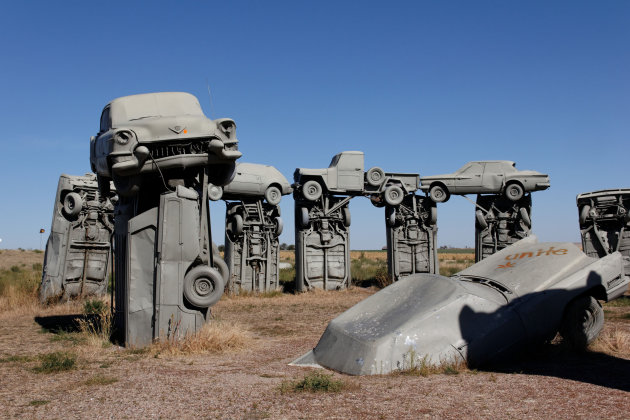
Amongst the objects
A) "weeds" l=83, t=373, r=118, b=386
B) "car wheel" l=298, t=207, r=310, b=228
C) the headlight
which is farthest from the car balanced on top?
"weeds" l=83, t=373, r=118, b=386

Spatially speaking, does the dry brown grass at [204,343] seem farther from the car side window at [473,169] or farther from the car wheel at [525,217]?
the car wheel at [525,217]

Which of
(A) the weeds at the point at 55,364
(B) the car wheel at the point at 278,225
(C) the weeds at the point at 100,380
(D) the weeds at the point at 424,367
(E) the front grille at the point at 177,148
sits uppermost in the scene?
(E) the front grille at the point at 177,148

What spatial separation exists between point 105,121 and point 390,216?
501 inches

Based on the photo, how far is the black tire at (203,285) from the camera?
9.55 meters

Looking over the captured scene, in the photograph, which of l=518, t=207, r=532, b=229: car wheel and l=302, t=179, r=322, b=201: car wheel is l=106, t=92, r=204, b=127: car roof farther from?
l=518, t=207, r=532, b=229: car wheel

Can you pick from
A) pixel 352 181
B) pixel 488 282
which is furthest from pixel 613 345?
pixel 352 181

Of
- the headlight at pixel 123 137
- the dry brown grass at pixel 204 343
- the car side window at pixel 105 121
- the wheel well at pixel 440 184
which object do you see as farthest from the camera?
the wheel well at pixel 440 184

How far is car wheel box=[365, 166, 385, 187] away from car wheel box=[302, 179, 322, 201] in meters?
1.92

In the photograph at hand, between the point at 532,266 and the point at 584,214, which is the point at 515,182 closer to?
the point at 584,214

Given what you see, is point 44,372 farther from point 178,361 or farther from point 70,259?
point 70,259

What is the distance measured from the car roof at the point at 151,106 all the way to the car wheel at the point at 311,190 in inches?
388

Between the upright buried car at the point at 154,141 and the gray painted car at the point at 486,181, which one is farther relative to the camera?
the gray painted car at the point at 486,181

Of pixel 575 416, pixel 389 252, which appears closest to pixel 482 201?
pixel 389 252

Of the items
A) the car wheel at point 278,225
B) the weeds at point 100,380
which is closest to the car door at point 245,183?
the car wheel at point 278,225
